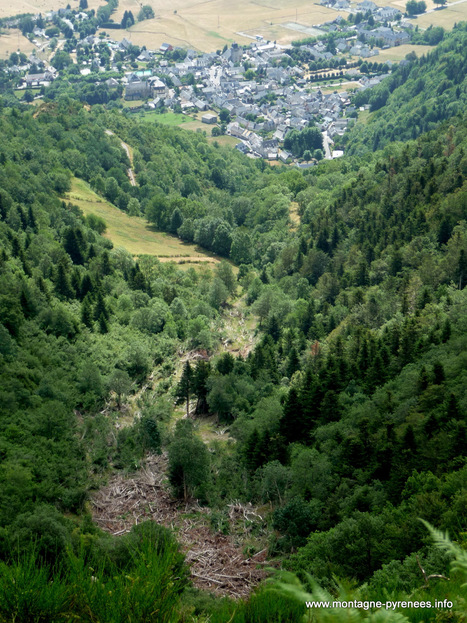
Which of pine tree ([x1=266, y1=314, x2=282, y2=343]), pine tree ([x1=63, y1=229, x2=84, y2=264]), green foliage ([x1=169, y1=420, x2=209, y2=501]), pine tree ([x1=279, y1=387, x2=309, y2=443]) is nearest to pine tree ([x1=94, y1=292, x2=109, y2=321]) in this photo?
pine tree ([x1=63, y1=229, x2=84, y2=264])

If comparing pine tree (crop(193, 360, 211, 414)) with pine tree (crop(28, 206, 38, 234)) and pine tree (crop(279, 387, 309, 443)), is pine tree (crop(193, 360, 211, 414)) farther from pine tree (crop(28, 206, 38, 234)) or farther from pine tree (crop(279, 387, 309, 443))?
pine tree (crop(28, 206, 38, 234))

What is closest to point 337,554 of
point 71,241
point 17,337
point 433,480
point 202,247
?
point 433,480

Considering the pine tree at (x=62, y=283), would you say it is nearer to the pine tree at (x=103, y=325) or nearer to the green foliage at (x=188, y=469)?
the pine tree at (x=103, y=325)

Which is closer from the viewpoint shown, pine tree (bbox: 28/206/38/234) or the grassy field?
pine tree (bbox: 28/206/38/234)

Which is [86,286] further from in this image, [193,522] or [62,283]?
[193,522]

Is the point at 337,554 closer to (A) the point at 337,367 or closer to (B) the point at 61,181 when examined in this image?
(A) the point at 337,367

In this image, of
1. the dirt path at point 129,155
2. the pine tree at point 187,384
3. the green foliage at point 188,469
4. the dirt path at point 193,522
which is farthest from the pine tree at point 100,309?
the dirt path at point 129,155
